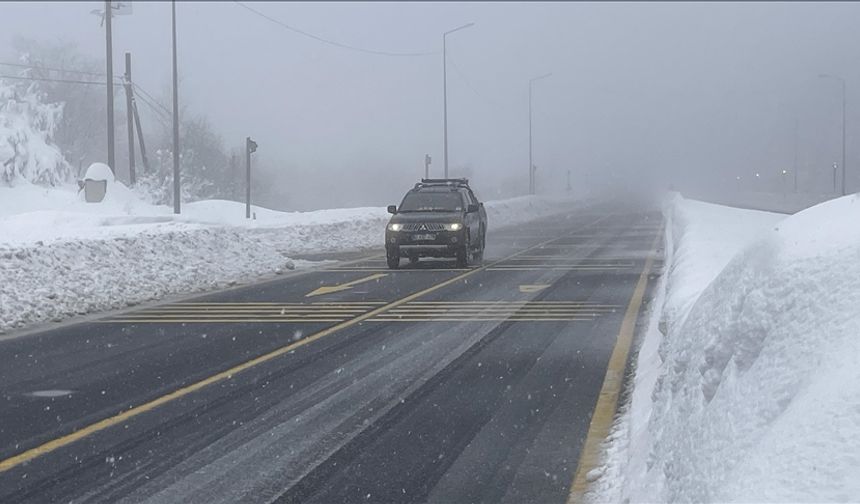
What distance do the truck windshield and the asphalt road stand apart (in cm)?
791

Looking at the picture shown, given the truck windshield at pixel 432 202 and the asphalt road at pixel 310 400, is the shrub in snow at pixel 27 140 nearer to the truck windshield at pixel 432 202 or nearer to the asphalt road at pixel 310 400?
the truck windshield at pixel 432 202

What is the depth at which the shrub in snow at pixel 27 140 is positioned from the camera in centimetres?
5009

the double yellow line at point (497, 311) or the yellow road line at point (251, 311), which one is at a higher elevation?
the double yellow line at point (497, 311)

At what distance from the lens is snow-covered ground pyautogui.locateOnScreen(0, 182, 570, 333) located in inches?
579

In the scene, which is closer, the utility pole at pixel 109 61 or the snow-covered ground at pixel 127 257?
the snow-covered ground at pixel 127 257

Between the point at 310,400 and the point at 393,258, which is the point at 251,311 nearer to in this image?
the point at 310,400

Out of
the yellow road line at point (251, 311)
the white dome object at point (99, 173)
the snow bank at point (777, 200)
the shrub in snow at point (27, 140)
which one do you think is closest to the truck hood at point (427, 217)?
the snow bank at point (777, 200)

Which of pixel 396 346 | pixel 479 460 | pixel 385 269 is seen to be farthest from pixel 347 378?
pixel 385 269

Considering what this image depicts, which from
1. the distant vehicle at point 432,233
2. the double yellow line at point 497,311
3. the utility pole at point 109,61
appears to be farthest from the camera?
the utility pole at point 109,61

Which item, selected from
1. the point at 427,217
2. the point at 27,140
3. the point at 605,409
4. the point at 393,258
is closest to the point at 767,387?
the point at 605,409

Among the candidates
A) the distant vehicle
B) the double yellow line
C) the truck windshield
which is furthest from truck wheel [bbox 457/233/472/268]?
the double yellow line

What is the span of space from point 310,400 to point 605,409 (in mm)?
2427

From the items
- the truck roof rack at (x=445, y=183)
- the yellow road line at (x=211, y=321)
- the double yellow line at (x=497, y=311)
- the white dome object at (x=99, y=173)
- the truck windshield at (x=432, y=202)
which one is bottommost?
the yellow road line at (x=211, y=321)

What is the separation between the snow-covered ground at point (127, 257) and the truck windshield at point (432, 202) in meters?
2.99
